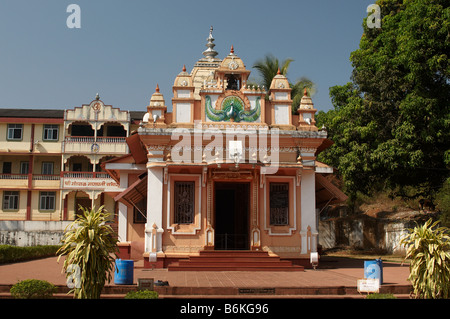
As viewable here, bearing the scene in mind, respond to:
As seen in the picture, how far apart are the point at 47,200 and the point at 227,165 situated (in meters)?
28.2

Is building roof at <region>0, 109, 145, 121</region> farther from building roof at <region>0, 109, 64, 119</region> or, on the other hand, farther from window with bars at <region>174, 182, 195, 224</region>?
window with bars at <region>174, 182, 195, 224</region>

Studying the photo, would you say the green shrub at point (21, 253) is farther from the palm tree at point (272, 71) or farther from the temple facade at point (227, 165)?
the palm tree at point (272, 71)

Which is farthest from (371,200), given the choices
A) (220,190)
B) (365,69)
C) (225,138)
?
(225,138)

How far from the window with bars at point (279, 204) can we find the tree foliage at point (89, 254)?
9466 mm

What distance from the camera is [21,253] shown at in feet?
74.2

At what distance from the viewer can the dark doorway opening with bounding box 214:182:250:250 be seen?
1991cm

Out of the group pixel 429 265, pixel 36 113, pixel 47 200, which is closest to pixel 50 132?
pixel 36 113

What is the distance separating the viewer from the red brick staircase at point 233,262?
16.8 metres

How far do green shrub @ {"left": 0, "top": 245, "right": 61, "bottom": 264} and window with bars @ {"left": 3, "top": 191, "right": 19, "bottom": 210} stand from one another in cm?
1536

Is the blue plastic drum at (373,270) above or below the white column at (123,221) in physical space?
below

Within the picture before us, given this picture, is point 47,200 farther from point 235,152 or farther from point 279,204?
point 235,152

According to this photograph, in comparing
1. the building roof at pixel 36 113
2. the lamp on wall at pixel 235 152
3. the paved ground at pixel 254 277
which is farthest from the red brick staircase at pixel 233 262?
the building roof at pixel 36 113

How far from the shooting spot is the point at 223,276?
587 inches
